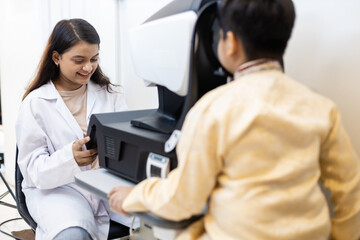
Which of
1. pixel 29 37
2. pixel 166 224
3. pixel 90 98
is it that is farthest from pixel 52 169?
pixel 29 37

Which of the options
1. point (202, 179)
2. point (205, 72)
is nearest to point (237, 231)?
point (202, 179)

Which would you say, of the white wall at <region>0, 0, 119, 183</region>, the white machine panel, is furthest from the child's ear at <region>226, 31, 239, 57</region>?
the white wall at <region>0, 0, 119, 183</region>

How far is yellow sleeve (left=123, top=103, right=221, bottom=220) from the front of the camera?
603 millimetres

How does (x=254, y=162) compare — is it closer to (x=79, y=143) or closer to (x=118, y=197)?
(x=118, y=197)

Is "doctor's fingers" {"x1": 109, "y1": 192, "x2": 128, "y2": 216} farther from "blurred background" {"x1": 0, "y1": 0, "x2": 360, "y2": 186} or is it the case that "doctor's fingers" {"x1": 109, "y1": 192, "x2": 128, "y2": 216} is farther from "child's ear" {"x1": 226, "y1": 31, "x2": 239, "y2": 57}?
"blurred background" {"x1": 0, "y1": 0, "x2": 360, "y2": 186}

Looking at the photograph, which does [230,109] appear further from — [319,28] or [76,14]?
[76,14]

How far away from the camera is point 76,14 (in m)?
1.77

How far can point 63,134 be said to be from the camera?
1.26 m

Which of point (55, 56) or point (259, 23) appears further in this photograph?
point (55, 56)

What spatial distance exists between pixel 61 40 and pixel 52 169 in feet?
1.73

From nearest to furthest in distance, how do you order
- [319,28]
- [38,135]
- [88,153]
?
[319,28] < [88,153] < [38,135]

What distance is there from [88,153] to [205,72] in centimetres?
52

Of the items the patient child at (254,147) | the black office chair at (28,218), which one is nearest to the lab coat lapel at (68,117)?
the black office chair at (28,218)

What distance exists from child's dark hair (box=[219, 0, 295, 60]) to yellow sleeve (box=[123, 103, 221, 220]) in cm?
17
